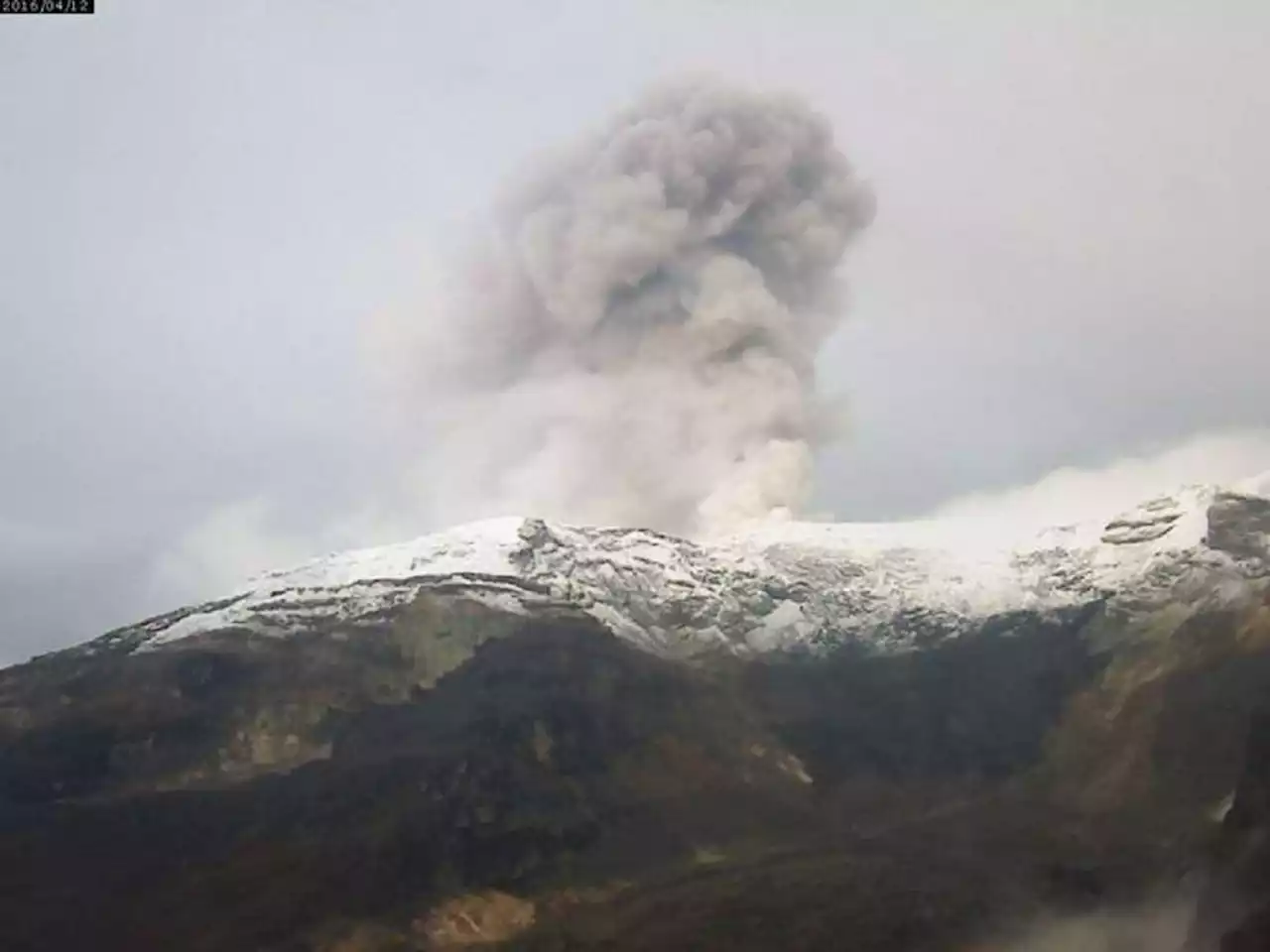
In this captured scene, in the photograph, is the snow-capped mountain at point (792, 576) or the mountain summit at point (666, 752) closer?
the mountain summit at point (666, 752)

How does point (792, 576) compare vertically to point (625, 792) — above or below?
above

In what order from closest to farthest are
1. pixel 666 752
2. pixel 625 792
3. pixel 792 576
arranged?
pixel 625 792 → pixel 666 752 → pixel 792 576
